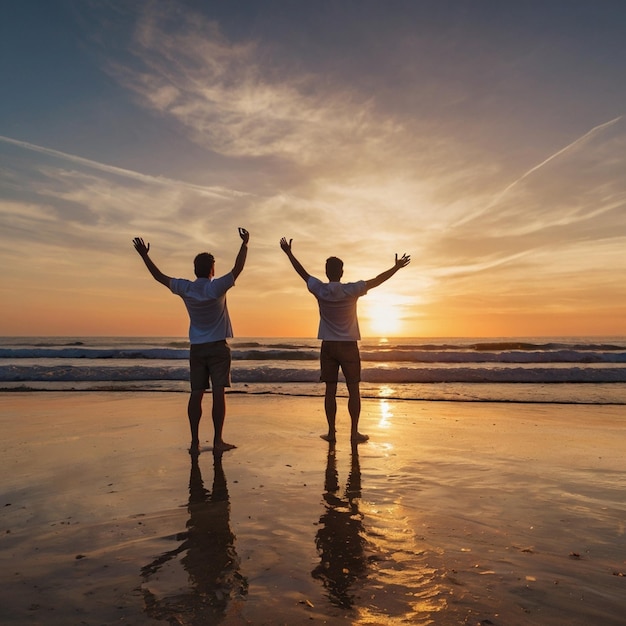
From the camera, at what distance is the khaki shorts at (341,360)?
6973 mm

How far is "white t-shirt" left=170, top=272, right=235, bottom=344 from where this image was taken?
6.14m

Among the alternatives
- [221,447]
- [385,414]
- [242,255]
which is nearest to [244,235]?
[242,255]

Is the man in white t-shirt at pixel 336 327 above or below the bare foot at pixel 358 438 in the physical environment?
above

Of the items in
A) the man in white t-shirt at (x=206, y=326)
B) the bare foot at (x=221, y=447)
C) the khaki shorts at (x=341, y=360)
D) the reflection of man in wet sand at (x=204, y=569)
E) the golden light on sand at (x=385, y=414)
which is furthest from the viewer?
the golden light on sand at (x=385, y=414)

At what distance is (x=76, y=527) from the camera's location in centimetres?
346

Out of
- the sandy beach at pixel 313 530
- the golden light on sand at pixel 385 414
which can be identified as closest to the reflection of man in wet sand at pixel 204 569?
the sandy beach at pixel 313 530

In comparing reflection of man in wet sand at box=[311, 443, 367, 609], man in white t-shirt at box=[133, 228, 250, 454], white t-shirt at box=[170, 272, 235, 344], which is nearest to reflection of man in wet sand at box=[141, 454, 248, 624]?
reflection of man in wet sand at box=[311, 443, 367, 609]

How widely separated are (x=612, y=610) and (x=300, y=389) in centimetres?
1163

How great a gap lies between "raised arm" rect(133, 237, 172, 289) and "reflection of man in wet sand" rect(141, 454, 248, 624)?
312 cm

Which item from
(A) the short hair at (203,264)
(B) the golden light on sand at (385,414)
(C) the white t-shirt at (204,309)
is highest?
(A) the short hair at (203,264)

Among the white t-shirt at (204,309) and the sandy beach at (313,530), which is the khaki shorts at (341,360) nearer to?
the sandy beach at (313,530)

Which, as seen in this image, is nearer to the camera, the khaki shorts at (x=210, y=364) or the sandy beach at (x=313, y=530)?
the sandy beach at (x=313, y=530)

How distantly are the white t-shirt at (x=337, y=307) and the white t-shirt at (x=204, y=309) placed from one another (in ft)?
4.48

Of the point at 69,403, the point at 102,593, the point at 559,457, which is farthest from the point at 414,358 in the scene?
the point at 102,593
